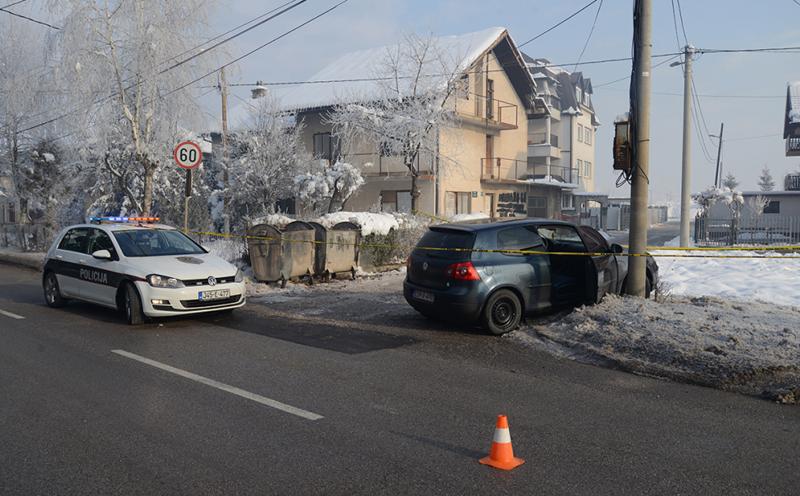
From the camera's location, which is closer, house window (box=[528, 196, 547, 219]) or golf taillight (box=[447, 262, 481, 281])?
golf taillight (box=[447, 262, 481, 281])

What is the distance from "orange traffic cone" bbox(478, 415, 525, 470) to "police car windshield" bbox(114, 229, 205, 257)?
7418 millimetres

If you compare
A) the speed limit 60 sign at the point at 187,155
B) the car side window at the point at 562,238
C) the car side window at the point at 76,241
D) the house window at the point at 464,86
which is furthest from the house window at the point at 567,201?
the car side window at the point at 76,241

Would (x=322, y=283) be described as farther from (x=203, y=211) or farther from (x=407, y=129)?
(x=203, y=211)

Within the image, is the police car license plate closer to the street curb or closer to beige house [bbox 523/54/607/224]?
the street curb

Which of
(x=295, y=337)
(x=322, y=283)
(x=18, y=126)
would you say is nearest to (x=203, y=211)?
(x=18, y=126)

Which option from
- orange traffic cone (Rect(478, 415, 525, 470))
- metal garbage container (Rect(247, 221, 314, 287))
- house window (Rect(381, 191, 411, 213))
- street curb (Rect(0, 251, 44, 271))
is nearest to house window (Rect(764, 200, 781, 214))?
house window (Rect(381, 191, 411, 213))

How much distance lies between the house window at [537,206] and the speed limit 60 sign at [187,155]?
94.6 feet

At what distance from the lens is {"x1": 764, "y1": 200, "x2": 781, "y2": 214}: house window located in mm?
35688

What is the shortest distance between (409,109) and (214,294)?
17.0m

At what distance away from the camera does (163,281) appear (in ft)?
30.9

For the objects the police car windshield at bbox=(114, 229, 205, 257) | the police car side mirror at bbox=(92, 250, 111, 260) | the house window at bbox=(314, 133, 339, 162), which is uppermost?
the house window at bbox=(314, 133, 339, 162)

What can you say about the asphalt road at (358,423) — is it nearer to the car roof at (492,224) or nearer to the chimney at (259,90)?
the car roof at (492,224)

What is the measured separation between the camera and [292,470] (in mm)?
4273

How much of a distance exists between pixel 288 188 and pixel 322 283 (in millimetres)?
11150
